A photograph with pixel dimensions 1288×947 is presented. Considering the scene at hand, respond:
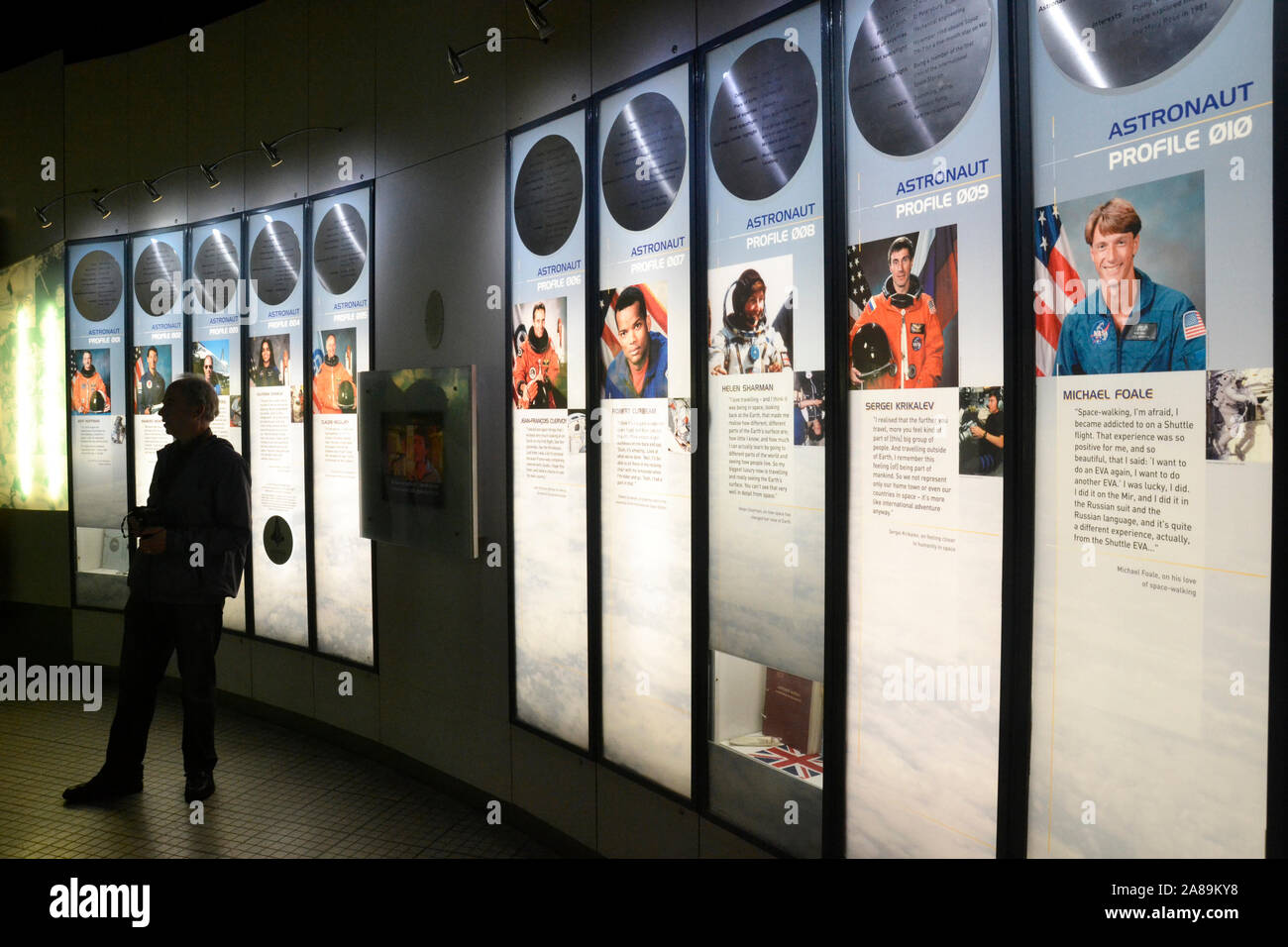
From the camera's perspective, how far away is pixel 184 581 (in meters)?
4.19

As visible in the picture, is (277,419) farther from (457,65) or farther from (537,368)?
(457,65)

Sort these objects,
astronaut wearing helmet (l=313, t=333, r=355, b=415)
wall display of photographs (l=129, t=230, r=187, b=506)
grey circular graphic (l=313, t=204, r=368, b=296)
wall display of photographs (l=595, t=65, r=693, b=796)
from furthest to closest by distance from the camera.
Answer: wall display of photographs (l=129, t=230, r=187, b=506)
astronaut wearing helmet (l=313, t=333, r=355, b=415)
grey circular graphic (l=313, t=204, r=368, b=296)
wall display of photographs (l=595, t=65, r=693, b=796)

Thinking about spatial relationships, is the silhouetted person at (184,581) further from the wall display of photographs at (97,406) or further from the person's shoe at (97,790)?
the wall display of photographs at (97,406)

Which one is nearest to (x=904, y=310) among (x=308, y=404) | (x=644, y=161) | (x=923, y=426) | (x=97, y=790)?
(x=923, y=426)

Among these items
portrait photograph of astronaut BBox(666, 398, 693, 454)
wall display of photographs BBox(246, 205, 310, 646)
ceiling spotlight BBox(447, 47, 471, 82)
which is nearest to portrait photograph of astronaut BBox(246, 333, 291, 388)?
wall display of photographs BBox(246, 205, 310, 646)

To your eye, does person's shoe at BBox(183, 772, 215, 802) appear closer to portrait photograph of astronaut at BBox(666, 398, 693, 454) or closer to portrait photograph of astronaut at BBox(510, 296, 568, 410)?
portrait photograph of astronaut at BBox(510, 296, 568, 410)

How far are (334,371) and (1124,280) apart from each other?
14.2ft

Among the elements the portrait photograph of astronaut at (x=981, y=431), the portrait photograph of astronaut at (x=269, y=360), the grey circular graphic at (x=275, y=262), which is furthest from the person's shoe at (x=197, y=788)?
the portrait photograph of astronaut at (x=981, y=431)

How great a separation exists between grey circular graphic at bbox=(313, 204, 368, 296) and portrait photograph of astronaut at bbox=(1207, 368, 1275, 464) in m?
4.31

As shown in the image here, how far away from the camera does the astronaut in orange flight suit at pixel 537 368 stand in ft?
12.6

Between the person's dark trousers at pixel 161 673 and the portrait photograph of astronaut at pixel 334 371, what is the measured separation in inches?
53.5

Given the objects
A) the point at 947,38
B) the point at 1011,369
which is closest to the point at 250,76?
the point at 947,38

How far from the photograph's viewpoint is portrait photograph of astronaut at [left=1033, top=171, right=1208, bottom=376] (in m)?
1.82
